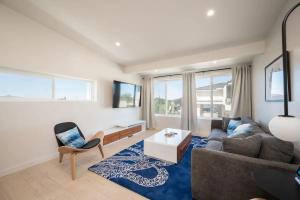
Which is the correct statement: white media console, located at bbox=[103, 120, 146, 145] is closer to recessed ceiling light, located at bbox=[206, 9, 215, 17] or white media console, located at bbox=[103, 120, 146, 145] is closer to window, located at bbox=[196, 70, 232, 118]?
window, located at bbox=[196, 70, 232, 118]

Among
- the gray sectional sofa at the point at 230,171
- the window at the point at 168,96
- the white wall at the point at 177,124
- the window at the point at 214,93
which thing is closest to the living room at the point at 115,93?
the gray sectional sofa at the point at 230,171

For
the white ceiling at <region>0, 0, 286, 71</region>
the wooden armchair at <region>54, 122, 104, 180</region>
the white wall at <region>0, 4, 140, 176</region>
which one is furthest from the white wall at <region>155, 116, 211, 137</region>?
the wooden armchair at <region>54, 122, 104, 180</region>

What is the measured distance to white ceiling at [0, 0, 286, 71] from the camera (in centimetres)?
189

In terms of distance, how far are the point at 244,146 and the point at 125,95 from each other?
3.53m

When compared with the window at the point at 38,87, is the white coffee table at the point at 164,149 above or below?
below

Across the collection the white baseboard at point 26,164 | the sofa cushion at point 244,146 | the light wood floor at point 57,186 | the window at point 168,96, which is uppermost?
the window at point 168,96

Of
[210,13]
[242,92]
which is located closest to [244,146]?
[210,13]

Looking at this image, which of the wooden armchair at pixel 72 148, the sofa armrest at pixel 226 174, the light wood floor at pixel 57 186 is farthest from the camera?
the wooden armchair at pixel 72 148

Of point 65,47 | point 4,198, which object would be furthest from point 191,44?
point 4,198

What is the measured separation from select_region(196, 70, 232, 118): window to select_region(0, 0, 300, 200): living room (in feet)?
0.98

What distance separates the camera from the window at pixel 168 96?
16.6 ft

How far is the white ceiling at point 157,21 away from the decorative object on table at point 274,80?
2.44 ft

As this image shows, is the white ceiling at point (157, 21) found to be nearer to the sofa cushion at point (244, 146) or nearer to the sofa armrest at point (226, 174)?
the sofa cushion at point (244, 146)

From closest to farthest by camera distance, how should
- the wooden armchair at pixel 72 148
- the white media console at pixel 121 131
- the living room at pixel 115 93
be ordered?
the living room at pixel 115 93 → the wooden armchair at pixel 72 148 → the white media console at pixel 121 131
